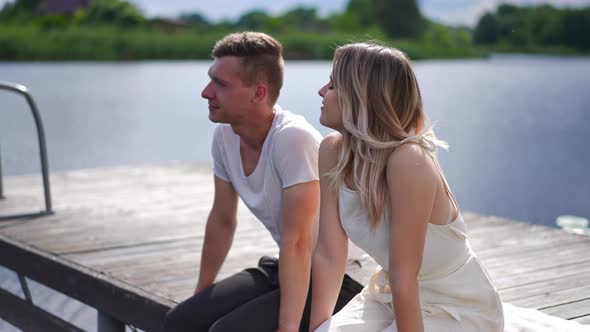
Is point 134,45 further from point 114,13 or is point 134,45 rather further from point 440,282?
point 440,282

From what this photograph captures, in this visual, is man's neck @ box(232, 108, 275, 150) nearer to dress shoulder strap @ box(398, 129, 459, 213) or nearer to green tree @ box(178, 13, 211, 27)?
dress shoulder strap @ box(398, 129, 459, 213)

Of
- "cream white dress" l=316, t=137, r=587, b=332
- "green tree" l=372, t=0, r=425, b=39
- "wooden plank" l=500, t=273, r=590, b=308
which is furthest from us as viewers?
"green tree" l=372, t=0, r=425, b=39

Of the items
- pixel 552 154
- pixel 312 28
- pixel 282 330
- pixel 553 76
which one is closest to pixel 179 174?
pixel 282 330

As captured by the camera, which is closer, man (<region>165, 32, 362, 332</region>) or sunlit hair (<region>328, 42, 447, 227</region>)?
sunlit hair (<region>328, 42, 447, 227</region>)

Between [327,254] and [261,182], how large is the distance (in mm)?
397

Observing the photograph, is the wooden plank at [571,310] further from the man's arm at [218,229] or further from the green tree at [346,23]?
the green tree at [346,23]

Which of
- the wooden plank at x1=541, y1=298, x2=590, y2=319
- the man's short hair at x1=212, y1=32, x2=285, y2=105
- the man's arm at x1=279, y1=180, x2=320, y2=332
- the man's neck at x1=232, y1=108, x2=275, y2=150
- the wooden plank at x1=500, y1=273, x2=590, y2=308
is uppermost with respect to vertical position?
the man's short hair at x1=212, y1=32, x2=285, y2=105

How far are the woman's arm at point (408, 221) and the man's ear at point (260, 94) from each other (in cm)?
62

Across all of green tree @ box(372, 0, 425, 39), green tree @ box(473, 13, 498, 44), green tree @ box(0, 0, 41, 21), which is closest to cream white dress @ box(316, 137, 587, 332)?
green tree @ box(473, 13, 498, 44)

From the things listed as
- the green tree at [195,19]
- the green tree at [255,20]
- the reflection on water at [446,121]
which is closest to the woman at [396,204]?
the reflection on water at [446,121]

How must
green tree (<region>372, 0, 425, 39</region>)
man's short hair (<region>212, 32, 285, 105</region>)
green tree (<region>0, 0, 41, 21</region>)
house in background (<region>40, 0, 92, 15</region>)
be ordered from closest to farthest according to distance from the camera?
1. man's short hair (<region>212, 32, 285, 105</region>)
2. green tree (<region>372, 0, 425, 39</region>)
3. house in background (<region>40, 0, 92, 15</region>)
4. green tree (<region>0, 0, 41, 21</region>)

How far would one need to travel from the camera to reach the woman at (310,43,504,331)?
1690 millimetres

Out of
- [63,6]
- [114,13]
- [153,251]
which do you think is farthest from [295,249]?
[63,6]

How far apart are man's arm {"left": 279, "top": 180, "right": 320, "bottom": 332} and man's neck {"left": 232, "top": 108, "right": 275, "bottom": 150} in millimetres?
196
